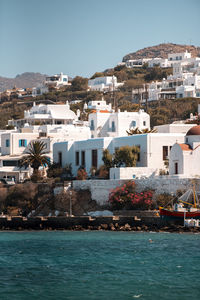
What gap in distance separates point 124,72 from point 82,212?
11690 centimetres

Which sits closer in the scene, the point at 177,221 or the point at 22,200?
the point at 177,221

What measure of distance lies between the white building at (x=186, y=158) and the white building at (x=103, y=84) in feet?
283

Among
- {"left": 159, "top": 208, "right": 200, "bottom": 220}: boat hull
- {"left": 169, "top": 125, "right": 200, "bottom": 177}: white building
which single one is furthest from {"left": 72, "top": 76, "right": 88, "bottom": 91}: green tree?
{"left": 159, "top": 208, "right": 200, "bottom": 220}: boat hull

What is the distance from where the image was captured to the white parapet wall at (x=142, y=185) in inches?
1775

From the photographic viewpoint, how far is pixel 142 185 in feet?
154

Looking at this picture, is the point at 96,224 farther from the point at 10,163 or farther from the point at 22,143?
the point at 22,143

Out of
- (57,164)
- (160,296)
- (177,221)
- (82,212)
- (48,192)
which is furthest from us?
(57,164)

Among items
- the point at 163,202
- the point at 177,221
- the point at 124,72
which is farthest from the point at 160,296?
the point at 124,72

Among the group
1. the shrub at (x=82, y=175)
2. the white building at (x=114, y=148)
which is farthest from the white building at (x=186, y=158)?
the shrub at (x=82, y=175)

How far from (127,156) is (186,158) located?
236 inches

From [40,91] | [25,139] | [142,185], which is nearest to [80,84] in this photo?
[40,91]

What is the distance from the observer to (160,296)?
2334 cm

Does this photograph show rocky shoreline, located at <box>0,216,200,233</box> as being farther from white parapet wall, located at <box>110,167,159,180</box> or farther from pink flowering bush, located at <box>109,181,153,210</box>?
white parapet wall, located at <box>110,167,159,180</box>

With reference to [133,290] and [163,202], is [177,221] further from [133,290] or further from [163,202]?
[133,290]
